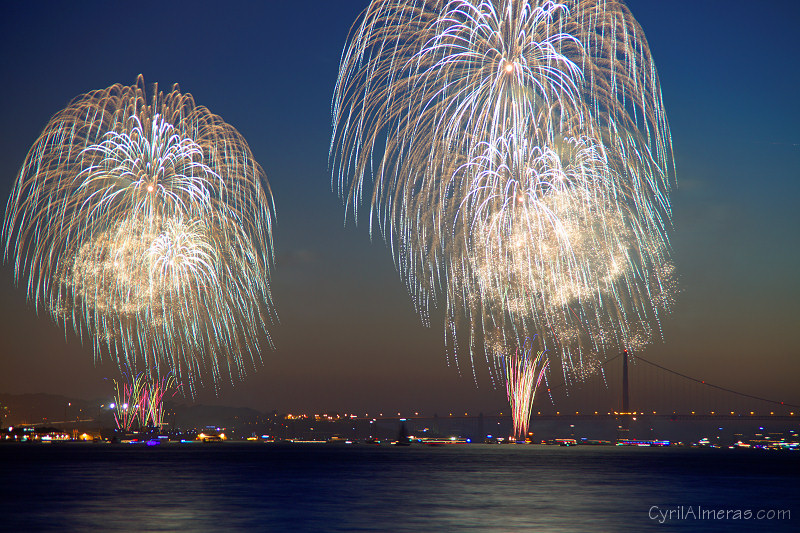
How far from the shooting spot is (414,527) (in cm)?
3206

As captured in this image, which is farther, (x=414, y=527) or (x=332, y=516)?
(x=332, y=516)

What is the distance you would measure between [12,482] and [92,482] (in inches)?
214

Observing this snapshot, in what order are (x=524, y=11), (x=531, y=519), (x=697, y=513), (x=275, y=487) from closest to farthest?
(x=531, y=519) → (x=697, y=513) → (x=524, y=11) → (x=275, y=487)

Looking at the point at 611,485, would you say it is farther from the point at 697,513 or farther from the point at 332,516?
the point at 332,516

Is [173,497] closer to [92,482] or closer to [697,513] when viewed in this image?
[92,482]

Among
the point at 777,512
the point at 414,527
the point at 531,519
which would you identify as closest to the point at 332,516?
the point at 414,527

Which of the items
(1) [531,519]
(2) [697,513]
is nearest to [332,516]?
(1) [531,519]

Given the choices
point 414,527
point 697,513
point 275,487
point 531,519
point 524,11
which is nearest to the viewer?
point 414,527

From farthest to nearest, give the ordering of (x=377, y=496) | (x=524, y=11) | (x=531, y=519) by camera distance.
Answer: (x=377, y=496), (x=524, y=11), (x=531, y=519)

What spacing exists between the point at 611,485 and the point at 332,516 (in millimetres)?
32274

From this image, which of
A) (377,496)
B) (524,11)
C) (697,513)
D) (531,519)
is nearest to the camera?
(531,519)

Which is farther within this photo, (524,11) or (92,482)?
(92,482)

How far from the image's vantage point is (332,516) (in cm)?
3653

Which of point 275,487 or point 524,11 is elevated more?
point 524,11
